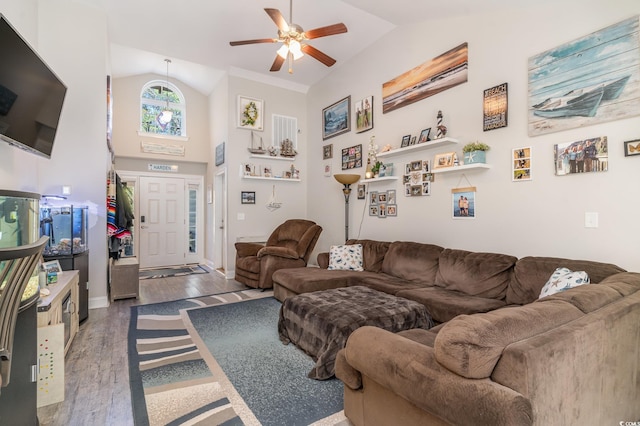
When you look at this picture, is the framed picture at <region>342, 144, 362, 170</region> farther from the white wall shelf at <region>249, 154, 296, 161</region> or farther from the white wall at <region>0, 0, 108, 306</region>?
the white wall at <region>0, 0, 108, 306</region>

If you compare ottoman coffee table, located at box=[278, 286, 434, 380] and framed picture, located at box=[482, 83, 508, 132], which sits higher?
framed picture, located at box=[482, 83, 508, 132]

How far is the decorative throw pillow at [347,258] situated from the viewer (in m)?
4.16

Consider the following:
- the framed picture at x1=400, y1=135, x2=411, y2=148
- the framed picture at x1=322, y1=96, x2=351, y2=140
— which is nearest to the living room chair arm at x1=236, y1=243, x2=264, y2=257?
the framed picture at x1=322, y1=96, x2=351, y2=140

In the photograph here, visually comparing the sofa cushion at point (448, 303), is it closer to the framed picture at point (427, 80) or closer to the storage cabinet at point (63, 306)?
the framed picture at point (427, 80)

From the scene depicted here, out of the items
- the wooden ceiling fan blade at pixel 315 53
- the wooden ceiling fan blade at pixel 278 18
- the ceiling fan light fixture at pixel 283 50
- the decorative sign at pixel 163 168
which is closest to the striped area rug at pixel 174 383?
the ceiling fan light fixture at pixel 283 50

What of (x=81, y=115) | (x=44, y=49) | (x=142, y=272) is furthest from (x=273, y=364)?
(x=142, y=272)

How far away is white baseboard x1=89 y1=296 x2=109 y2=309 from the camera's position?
12.6 feet

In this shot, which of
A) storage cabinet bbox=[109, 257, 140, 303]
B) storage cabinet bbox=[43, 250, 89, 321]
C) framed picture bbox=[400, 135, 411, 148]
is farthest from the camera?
storage cabinet bbox=[109, 257, 140, 303]

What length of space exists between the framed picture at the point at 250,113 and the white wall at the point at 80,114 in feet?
6.97

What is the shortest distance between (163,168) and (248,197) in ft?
7.96

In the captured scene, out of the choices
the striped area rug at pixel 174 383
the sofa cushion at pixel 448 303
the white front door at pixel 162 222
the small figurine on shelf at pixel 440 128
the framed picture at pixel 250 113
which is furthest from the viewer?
the white front door at pixel 162 222

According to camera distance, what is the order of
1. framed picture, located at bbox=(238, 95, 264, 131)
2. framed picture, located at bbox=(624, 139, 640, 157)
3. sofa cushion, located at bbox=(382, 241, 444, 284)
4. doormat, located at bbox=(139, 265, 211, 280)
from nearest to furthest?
framed picture, located at bbox=(624, 139, 640, 157) < sofa cushion, located at bbox=(382, 241, 444, 284) < framed picture, located at bbox=(238, 95, 264, 131) < doormat, located at bbox=(139, 265, 211, 280)

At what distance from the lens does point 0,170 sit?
8.36 ft

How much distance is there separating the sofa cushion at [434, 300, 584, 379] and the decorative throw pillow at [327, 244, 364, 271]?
2.98 metres
